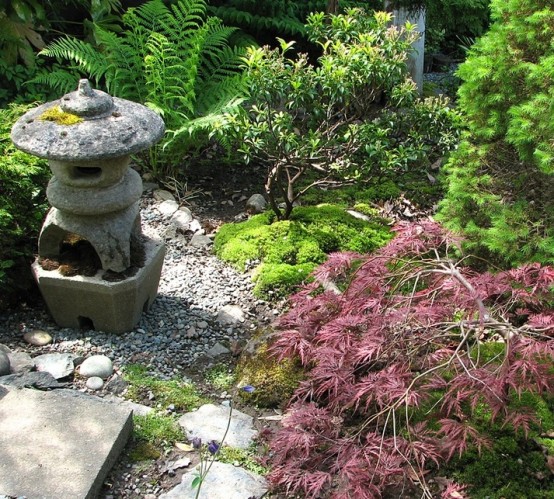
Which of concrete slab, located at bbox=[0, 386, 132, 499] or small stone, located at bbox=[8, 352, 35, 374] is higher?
concrete slab, located at bbox=[0, 386, 132, 499]

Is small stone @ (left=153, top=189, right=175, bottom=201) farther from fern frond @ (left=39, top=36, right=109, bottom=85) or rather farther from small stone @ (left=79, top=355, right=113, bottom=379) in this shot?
small stone @ (left=79, top=355, right=113, bottom=379)

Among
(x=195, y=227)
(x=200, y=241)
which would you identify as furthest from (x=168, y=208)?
(x=200, y=241)

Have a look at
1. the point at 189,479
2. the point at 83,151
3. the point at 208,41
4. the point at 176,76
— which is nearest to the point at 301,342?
the point at 189,479

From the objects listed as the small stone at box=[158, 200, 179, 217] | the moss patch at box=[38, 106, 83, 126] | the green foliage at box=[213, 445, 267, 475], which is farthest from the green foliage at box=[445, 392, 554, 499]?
the small stone at box=[158, 200, 179, 217]

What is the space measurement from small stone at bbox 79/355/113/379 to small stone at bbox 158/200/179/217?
1.95 meters

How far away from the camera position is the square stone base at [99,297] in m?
4.00

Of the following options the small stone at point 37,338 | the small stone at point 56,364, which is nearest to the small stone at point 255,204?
the small stone at point 37,338

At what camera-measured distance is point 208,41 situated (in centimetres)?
624

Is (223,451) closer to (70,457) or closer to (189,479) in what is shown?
(189,479)

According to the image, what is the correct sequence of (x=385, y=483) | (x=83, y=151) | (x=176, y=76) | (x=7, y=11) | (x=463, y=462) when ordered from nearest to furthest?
(x=385, y=483) < (x=463, y=462) < (x=83, y=151) < (x=176, y=76) < (x=7, y=11)

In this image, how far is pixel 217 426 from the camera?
3484mm

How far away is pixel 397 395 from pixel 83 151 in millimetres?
1993

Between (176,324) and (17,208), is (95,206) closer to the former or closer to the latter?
(17,208)

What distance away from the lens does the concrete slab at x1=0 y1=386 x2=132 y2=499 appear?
9.57 feet
